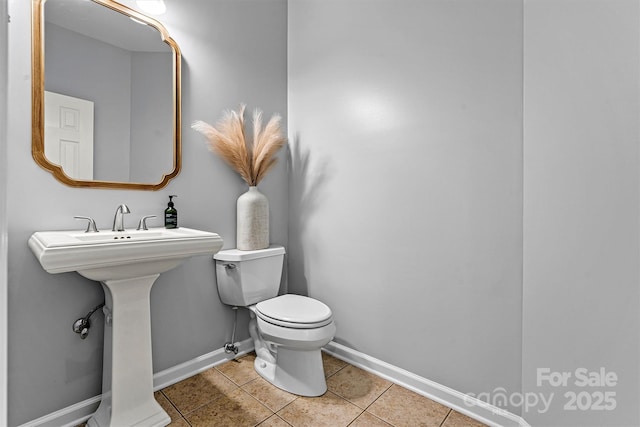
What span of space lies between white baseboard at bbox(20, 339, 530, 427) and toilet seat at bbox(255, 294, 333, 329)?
478mm

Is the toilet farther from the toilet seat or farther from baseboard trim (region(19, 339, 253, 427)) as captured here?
baseboard trim (region(19, 339, 253, 427))

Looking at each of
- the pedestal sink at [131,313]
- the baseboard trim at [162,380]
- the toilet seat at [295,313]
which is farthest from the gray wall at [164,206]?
the toilet seat at [295,313]

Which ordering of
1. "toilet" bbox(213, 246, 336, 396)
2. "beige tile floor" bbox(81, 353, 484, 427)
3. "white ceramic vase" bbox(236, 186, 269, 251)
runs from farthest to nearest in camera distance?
"white ceramic vase" bbox(236, 186, 269, 251)
"toilet" bbox(213, 246, 336, 396)
"beige tile floor" bbox(81, 353, 484, 427)

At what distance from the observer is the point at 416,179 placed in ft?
5.29

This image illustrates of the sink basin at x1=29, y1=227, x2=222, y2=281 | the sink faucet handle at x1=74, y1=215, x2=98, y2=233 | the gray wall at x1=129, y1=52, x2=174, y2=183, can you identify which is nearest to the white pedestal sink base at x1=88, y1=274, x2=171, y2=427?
the sink basin at x1=29, y1=227, x2=222, y2=281

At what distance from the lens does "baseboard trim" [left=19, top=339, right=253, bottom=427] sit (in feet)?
4.32

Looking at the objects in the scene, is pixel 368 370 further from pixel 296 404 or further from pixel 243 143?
pixel 243 143

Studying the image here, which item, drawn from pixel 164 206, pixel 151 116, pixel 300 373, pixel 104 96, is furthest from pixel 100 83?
pixel 300 373

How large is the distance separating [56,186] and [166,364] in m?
1.05

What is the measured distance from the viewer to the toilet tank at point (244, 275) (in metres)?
1.79

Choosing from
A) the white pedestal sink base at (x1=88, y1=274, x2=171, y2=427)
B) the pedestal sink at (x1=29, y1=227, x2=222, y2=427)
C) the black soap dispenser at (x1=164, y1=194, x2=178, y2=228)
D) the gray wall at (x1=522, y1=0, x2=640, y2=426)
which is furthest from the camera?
the black soap dispenser at (x1=164, y1=194, x2=178, y2=228)

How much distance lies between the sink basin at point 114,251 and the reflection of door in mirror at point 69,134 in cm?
30

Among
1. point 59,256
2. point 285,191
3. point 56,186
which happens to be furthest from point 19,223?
point 285,191

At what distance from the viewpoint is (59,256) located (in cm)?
97
